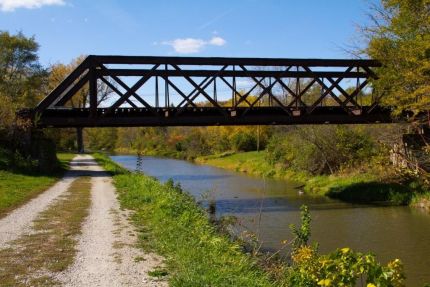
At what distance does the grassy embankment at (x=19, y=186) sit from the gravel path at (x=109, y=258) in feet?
11.9

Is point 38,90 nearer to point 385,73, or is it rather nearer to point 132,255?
point 385,73

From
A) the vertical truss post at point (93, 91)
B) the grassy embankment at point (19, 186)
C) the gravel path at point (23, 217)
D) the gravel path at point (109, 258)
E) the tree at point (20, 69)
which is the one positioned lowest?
the gravel path at point (109, 258)

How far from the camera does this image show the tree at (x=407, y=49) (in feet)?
64.7

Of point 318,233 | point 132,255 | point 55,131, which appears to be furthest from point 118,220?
point 55,131

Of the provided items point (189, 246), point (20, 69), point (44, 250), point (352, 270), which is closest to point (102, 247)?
point (44, 250)

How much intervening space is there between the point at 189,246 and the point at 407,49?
50.2ft

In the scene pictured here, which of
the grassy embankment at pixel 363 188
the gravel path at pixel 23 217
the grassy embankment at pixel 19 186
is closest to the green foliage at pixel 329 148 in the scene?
the grassy embankment at pixel 363 188

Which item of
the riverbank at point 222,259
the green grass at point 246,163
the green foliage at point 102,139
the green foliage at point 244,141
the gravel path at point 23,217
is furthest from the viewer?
the green foliage at point 102,139

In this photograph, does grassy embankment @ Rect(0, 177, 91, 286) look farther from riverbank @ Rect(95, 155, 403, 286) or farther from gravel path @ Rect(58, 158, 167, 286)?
riverbank @ Rect(95, 155, 403, 286)

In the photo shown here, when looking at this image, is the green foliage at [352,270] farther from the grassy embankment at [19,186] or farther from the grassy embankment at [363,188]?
the grassy embankment at [363,188]

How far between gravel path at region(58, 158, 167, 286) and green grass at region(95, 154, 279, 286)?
37 cm

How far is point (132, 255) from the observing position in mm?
10367

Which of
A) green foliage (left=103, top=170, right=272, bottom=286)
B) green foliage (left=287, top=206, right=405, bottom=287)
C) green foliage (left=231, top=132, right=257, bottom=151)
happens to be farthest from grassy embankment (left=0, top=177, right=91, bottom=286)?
green foliage (left=231, top=132, right=257, bottom=151)

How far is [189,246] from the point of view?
10.9 meters
